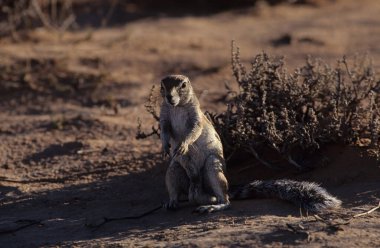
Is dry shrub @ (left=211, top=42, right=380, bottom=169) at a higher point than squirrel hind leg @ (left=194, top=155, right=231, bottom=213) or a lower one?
higher

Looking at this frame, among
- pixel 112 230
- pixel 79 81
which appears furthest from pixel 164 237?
pixel 79 81

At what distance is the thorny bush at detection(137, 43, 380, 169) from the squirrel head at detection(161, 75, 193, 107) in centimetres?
89

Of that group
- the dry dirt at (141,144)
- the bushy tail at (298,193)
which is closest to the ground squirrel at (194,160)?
the bushy tail at (298,193)

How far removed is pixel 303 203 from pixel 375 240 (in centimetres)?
88

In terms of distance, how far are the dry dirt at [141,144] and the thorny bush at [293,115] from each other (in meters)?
0.22

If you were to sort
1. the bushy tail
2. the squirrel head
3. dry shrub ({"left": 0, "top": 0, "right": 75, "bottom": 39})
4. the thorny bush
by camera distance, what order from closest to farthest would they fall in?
1. the bushy tail
2. the squirrel head
3. the thorny bush
4. dry shrub ({"left": 0, "top": 0, "right": 75, "bottom": 39})

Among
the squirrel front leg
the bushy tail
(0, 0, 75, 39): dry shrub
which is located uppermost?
(0, 0, 75, 39): dry shrub

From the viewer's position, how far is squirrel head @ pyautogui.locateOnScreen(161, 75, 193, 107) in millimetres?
6660

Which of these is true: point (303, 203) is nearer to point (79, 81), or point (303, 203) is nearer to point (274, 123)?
point (274, 123)

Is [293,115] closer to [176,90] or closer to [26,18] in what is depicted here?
[176,90]

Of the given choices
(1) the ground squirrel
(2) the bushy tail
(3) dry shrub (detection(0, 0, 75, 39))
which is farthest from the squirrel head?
(3) dry shrub (detection(0, 0, 75, 39))

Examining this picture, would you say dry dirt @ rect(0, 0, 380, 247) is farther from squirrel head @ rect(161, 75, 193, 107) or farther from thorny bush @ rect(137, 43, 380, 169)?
squirrel head @ rect(161, 75, 193, 107)

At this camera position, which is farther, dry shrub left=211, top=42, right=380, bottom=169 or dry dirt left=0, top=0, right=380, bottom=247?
dry shrub left=211, top=42, right=380, bottom=169

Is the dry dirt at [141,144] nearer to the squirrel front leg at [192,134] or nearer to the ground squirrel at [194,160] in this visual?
the ground squirrel at [194,160]
